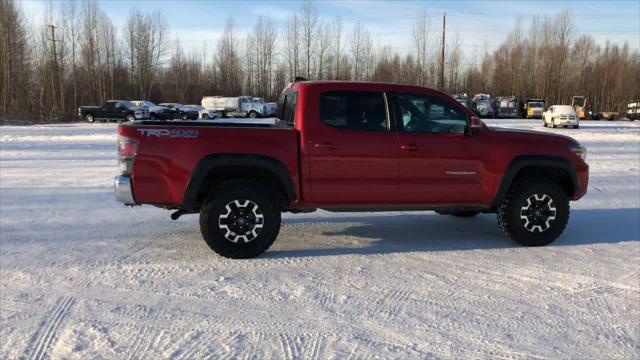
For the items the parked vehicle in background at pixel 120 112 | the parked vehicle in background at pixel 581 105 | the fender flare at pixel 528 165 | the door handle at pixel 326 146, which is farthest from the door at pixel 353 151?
the parked vehicle in background at pixel 581 105

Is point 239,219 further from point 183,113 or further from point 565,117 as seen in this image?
point 183,113

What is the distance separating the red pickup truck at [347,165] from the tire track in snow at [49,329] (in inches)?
50.1

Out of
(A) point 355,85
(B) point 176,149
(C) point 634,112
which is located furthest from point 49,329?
(C) point 634,112

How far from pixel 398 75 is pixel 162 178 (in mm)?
67091

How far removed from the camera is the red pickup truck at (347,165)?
5008 millimetres

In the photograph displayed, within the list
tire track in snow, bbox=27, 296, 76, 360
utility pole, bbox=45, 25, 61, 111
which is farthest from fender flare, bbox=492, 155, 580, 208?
utility pole, bbox=45, 25, 61, 111

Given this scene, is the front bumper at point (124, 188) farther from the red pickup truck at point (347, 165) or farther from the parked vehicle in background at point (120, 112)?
the parked vehicle in background at point (120, 112)

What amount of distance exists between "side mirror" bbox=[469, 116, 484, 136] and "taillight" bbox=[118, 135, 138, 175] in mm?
3652

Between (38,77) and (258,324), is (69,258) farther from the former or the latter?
(38,77)

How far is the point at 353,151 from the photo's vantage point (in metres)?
5.33

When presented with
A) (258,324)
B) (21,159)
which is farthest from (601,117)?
(258,324)

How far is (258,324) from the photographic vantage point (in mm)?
3686

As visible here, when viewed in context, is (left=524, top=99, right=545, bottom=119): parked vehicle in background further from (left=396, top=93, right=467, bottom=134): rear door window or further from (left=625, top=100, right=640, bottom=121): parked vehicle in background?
(left=396, top=93, right=467, bottom=134): rear door window

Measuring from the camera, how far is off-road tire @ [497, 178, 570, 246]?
586cm
